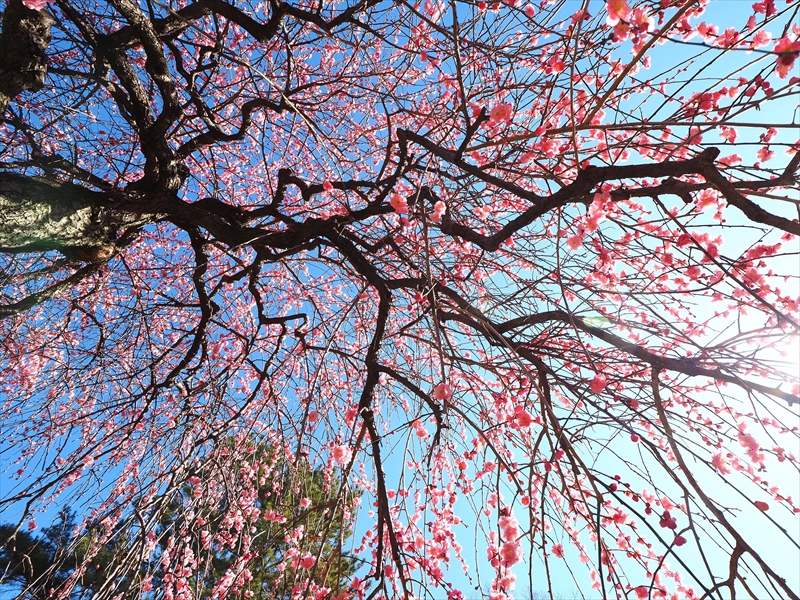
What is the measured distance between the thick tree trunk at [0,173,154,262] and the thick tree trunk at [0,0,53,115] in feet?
1.42

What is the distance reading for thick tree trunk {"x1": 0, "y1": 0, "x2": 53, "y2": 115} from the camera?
2.28 meters

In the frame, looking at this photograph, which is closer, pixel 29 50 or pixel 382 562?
pixel 382 562

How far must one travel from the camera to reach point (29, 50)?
2340mm

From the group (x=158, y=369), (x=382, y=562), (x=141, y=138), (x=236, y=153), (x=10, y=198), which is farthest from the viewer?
(x=236, y=153)

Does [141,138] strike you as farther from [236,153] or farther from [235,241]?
[236,153]

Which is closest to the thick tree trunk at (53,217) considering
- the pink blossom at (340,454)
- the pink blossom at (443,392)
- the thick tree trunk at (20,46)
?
the thick tree trunk at (20,46)

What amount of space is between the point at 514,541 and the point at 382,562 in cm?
59

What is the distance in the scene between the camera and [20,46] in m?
2.32

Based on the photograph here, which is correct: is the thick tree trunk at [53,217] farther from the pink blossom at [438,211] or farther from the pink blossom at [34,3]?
the pink blossom at [438,211]

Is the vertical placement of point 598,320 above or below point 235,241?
below

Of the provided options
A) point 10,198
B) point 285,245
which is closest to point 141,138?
point 10,198

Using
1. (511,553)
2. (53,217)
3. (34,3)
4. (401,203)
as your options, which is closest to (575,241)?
(401,203)

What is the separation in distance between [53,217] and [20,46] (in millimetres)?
913

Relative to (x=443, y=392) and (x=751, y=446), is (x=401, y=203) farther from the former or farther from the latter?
(x=751, y=446)
